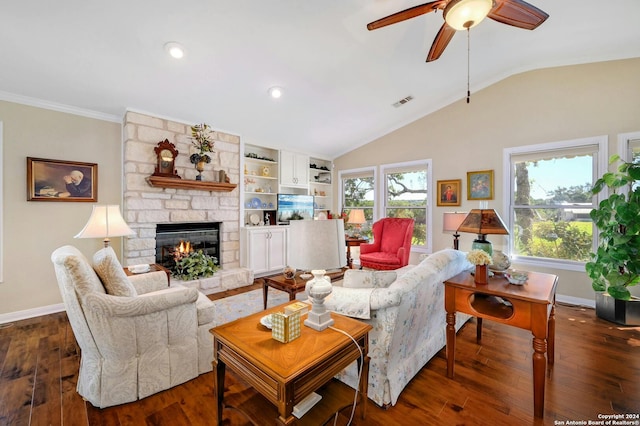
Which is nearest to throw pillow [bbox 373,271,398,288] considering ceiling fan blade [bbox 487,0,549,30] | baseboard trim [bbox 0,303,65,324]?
ceiling fan blade [bbox 487,0,549,30]

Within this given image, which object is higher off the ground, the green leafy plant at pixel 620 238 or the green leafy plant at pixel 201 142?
the green leafy plant at pixel 201 142

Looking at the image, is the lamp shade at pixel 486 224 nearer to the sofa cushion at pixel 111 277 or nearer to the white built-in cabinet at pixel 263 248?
the sofa cushion at pixel 111 277

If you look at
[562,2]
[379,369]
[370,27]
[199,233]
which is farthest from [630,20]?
[199,233]

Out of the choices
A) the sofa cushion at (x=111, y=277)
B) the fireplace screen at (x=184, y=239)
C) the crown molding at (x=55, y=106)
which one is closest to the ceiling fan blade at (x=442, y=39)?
the sofa cushion at (x=111, y=277)

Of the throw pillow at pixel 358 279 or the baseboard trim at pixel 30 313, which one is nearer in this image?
the throw pillow at pixel 358 279

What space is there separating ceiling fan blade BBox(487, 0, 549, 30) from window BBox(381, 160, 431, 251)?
113 inches

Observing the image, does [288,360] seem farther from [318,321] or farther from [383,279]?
[383,279]

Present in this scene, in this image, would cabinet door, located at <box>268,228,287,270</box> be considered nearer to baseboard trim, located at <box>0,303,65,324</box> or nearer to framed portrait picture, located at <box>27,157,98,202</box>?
framed portrait picture, located at <box>27,157,98,202</box>

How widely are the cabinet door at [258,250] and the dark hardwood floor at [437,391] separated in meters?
2.46

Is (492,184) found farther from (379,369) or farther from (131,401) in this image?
(131,401)

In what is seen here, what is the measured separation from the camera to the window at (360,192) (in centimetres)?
578

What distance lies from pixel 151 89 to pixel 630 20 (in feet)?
17.2

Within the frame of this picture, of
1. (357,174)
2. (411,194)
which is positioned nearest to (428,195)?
(411,194)

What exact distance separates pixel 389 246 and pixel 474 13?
11.0 feet
